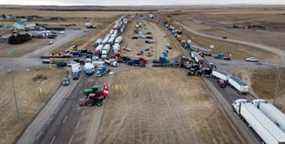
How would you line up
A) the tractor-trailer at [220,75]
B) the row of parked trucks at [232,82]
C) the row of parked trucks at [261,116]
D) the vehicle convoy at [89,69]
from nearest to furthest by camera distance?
the row of parked trucks at [261,116] → the row of parked trucks at [232,82] → the tractor-trailer at [220,75] → the vehicle convoy at [89,69]

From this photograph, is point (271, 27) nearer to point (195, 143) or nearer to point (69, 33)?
point (69, 33)

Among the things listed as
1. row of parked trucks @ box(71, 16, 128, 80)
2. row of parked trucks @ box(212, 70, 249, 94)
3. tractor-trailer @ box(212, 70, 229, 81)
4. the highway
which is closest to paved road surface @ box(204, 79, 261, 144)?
row of parked trucks @ box(212, 70, 249, 94)

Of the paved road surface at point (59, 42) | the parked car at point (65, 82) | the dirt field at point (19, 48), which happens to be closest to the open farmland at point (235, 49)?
the paved road surface at point (59, 42)

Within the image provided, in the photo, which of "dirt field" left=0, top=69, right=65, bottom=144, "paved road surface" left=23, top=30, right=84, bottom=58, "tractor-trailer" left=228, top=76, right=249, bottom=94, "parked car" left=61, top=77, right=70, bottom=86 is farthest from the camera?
"paved road surface" left=23, top=30, right=84, bottom=58

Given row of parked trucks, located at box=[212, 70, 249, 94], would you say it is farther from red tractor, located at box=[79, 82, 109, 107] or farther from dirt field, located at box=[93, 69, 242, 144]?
red tractor, located at box=[79, 82, 109, 107]

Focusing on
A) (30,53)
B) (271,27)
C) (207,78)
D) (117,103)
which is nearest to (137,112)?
(117,103)

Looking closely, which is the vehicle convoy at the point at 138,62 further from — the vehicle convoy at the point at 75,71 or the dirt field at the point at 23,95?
the dirt field at the point at 23,95
